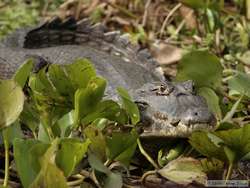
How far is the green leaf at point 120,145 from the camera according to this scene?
178cm

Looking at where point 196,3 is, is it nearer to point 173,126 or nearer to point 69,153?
point 173,126

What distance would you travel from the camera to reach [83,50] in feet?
12.6

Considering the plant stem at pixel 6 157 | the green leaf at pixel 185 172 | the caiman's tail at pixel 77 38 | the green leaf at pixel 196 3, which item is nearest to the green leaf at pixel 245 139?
the green leaf at pixel 185 172

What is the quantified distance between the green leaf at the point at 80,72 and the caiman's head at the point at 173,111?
1.20 ft

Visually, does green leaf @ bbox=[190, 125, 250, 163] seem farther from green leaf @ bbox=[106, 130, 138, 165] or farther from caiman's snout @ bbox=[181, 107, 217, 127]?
caiman's snout @ bbox=[181, 107, 217, 127]

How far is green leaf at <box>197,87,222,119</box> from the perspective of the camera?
2207 mm

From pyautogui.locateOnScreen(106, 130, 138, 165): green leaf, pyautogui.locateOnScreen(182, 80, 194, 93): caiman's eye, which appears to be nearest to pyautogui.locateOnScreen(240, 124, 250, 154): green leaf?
pyautogui.locateOnScreen(106, 130, 138, 165): green leaf

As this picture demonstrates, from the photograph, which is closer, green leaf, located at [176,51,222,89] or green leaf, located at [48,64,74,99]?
green leaf, located at [48,64,74,99]

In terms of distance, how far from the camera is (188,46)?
4160 mm

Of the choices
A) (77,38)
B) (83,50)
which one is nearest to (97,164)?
(83,50)

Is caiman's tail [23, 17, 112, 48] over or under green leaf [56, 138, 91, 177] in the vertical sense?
under

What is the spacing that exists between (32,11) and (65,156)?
311 cm

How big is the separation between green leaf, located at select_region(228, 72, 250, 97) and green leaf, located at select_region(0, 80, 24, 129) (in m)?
0.76

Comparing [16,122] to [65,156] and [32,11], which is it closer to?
[65,156]
